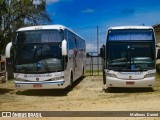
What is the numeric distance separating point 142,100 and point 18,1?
20.4 metres

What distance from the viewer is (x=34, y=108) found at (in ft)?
52.7

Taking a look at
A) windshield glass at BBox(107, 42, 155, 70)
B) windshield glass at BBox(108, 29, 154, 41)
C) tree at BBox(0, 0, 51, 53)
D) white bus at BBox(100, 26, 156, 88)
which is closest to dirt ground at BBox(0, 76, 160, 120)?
white bus at BBox(100, 26, 156, 88)

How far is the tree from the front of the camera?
33.4 meters

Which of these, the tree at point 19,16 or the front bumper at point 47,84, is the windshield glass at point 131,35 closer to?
the front bumper at point 47,84

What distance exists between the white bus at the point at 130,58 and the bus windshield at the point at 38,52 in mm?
2479

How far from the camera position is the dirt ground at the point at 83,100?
1566 cm

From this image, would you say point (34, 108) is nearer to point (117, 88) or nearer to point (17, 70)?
point (17, 70)

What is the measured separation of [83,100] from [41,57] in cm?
313

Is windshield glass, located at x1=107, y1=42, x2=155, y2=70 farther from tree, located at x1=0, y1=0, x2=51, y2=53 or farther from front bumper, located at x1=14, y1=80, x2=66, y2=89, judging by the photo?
tree, located at x1=0, y1=0, x2=51, y2=53

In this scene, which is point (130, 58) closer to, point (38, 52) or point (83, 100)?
point (83, 100)

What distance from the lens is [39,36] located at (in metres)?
20.1

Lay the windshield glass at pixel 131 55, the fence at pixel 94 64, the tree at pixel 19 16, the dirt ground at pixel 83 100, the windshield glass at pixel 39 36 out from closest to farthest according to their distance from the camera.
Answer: the dirt ground at pixel 83 100 < the windshield glass at pixel 39 36 < the windshield glass at pixel 131 55 < the tree at pixel 19 16 < the fence at pixel 94 64

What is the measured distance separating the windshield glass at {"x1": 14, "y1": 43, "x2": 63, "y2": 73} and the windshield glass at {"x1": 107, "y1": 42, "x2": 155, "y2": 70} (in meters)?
2.59

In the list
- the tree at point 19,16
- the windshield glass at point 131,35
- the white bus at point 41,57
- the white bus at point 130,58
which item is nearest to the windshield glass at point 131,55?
Answer: the white bus at point 130,58
